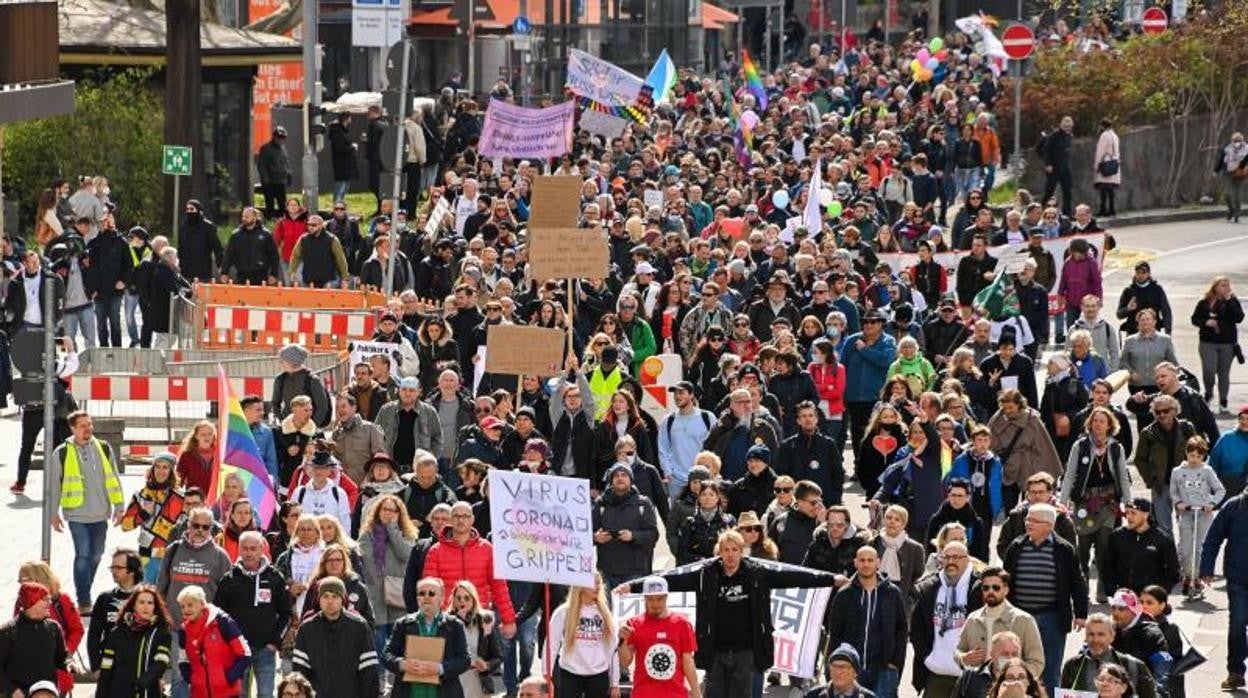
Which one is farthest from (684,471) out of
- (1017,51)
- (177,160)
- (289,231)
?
(1017,51)

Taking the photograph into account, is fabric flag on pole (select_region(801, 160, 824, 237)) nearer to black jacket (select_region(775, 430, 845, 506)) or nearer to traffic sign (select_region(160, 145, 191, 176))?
traffic sign (select_region(160, 145, 191, 176))

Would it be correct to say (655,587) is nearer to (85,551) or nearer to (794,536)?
(794,536)

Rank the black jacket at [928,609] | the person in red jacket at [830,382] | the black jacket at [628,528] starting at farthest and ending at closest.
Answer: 1. the person in red jacket at [830,382]
2. the black jacket at [628,528]
3. the black jacket at [928,609]

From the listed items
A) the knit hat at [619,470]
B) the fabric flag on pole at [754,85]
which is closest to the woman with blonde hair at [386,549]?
the knit hat at [619,470]

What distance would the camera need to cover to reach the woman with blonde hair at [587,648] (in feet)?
52.6

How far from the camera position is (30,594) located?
16.1 meters

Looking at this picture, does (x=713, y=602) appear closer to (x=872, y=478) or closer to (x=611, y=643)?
(x=611, y=643)

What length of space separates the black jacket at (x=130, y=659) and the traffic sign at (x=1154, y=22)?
117ft

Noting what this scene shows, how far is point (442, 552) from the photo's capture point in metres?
17.2

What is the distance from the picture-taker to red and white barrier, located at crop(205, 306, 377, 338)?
29.2 metres

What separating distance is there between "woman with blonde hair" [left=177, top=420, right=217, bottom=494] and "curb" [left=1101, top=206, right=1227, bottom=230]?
25797 millimetres

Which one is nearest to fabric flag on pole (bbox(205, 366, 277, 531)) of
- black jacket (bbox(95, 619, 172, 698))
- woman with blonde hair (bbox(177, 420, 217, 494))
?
woman with blonde hair (bbox(177, 420, 217, 494))

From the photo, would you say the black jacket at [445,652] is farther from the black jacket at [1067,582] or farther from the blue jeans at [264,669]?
the black jacket at [1067,582]

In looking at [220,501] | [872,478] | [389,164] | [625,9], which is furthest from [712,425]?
[625,9]
